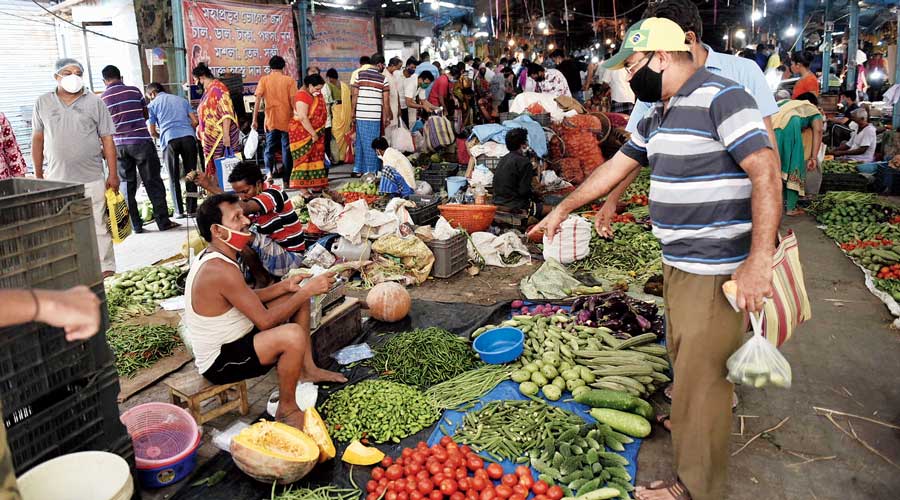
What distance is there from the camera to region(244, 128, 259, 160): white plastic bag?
1000cm

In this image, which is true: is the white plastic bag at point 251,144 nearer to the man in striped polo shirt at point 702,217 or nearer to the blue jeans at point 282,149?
the blue jeans at point 282,149

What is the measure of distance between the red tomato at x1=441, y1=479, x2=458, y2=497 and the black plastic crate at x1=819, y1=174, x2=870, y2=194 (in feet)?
27.6

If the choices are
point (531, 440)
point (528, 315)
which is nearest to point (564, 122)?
point (528, 315)

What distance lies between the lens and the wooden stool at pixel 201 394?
3496mm

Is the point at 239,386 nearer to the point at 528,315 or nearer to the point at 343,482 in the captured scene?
the point at 343,482

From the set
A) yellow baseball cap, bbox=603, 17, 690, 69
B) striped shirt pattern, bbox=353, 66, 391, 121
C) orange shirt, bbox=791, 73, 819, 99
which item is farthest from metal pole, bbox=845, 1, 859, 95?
yellow baseball cap, bbox=603, 17, 690, 69

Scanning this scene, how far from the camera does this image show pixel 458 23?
27359mm

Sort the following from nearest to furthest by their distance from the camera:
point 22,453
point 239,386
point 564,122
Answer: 1. point 22,453
2. point 239,386
3. point 564,122

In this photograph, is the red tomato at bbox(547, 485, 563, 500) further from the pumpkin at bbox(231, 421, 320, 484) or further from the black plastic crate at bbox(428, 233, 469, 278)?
the black plastic crate at bbox(428, 233, 469, 278)

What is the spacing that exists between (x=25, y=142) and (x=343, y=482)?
1040cm

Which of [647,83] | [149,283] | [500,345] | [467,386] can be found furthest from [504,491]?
[149,283]

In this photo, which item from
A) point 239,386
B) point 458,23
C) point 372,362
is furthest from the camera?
point 458,23

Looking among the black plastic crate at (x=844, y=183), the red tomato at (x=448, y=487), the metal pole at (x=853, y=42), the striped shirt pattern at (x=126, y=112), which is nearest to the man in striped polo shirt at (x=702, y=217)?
the red tomato at (x=448, y=487)

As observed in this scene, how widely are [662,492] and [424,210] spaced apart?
4.75m
